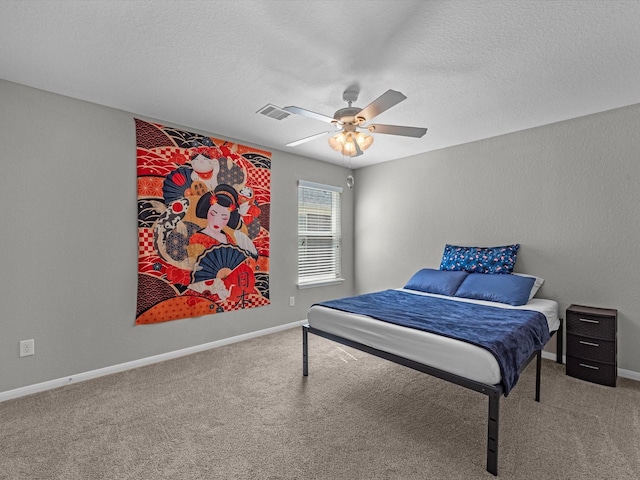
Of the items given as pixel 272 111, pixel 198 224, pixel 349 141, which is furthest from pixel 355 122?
pixel 198 224

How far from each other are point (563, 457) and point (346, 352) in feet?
6.57

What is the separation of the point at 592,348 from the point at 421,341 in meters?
1.87

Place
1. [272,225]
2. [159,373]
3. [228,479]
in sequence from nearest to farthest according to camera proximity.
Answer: [228,479]
[159,373]
[272,225]

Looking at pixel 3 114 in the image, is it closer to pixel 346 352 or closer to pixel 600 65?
pixel 346 352

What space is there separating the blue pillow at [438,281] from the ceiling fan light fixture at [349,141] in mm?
1925

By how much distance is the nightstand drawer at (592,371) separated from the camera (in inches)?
106

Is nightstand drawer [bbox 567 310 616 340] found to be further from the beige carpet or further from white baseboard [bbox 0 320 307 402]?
white baseboard [bbox 0 320 307 402]

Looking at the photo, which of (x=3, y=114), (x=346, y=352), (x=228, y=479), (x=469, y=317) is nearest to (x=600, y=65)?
(x=469, y=317)

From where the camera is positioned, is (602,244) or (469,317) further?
(602,244)

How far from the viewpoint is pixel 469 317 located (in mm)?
2559

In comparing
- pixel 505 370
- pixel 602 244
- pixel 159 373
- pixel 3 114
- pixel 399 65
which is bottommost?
pixel 159 373

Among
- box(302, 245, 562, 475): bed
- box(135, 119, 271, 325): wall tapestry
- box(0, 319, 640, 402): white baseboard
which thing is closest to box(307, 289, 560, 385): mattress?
box(302, 245, 562, 475): bed

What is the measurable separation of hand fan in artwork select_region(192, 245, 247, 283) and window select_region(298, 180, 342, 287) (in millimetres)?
1027

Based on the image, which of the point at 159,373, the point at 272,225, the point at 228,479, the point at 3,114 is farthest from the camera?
the point at 272,225
